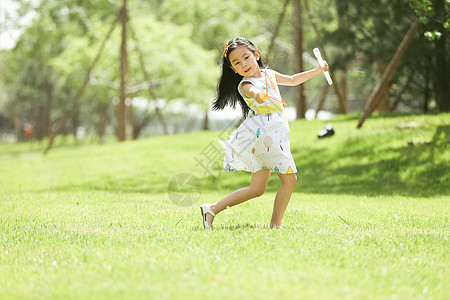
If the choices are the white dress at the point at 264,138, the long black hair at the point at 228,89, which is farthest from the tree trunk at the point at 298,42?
the white dress at the point at 264,138

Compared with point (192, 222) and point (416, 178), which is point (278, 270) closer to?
point (192, 222)

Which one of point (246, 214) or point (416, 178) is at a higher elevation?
point (246, 214)

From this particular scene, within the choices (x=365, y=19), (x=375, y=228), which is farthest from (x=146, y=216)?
(x=365, y=19)

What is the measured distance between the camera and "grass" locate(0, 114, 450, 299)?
160 inches

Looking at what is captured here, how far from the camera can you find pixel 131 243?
549cm

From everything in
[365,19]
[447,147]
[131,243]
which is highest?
[365,19]

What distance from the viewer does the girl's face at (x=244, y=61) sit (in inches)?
253

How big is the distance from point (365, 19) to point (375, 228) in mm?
15028

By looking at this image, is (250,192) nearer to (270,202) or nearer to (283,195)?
(283,195)

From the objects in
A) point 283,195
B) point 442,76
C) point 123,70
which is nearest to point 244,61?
point 283,195

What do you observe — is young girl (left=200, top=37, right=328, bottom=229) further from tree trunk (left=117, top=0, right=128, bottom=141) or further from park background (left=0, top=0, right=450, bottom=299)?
tree trunk (left=117, top=0, right=128, bottom=141)

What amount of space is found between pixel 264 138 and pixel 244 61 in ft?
2.74

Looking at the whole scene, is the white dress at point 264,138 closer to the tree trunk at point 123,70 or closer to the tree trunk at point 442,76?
the tree trunk at point 442,76

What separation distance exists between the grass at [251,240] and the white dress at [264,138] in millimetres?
685
